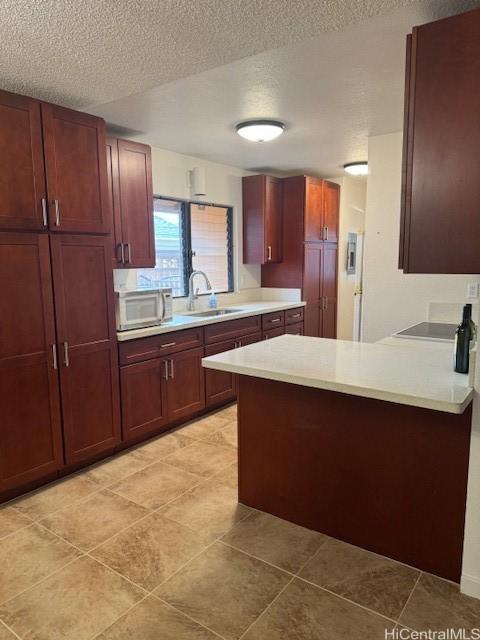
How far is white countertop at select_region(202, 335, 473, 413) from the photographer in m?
1.71

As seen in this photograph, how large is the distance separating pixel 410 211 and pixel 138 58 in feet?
4.89

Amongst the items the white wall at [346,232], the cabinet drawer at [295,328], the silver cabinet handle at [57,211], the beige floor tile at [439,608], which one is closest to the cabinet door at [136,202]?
the silver cabinet handle at [57,211]

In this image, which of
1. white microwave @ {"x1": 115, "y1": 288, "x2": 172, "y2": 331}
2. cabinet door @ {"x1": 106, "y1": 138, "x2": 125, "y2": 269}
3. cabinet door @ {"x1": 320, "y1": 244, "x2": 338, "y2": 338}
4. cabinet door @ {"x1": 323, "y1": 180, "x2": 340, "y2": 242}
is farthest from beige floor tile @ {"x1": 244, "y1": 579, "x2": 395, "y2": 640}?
cabinet door @ {"x1": 323, "y1": 180, "x2": 340, "y2": 242}

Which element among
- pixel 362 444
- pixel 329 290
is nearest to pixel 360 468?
pixel 362 444

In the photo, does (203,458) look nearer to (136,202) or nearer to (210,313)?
(210,313)

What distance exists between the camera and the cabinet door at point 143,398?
3.22m

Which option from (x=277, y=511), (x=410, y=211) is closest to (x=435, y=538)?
(x=277, y=511)

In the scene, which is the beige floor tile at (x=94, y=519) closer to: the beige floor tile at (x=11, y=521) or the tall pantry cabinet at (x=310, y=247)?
the beige floor tile at (x=11, y=521)

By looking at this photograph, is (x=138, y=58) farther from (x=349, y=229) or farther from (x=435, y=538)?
(x=349, y=229)

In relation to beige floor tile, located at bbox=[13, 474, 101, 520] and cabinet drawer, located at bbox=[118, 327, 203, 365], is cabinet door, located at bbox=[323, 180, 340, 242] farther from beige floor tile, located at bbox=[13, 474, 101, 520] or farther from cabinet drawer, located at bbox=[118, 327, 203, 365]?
beige floor tile, located at bbox=[13, 474, 101, 520]

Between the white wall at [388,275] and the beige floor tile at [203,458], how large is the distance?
1778mm

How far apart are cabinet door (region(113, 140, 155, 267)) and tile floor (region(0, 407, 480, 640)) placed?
1.80 metres

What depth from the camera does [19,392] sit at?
2.55m

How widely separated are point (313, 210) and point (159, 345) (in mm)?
2851
